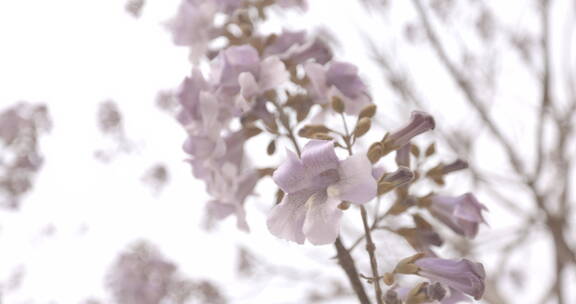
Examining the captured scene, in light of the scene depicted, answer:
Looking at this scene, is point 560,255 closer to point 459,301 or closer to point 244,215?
point 459,301

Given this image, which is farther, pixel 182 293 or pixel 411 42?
pixel 411 42

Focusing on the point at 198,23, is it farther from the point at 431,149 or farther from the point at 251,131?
the point at 431,149

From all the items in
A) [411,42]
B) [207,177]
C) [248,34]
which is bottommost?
[207,177]

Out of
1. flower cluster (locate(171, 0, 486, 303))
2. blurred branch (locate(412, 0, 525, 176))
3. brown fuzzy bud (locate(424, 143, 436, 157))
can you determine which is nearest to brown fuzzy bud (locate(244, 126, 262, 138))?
flower cluster (locate(171, 0, 486, 303))

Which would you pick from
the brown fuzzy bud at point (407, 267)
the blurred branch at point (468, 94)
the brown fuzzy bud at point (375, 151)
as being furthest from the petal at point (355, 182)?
the blurred branch at point (468, 94)

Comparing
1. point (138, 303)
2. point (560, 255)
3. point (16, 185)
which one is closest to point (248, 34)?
point (16, 185)

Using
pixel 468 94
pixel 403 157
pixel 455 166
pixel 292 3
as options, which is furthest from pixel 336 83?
pixel 468 94

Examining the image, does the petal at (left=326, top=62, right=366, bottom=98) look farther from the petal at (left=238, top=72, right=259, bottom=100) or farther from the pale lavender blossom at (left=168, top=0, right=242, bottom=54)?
the pale lavender blossom at (left=168, top=0, right=242, bottom=54)
